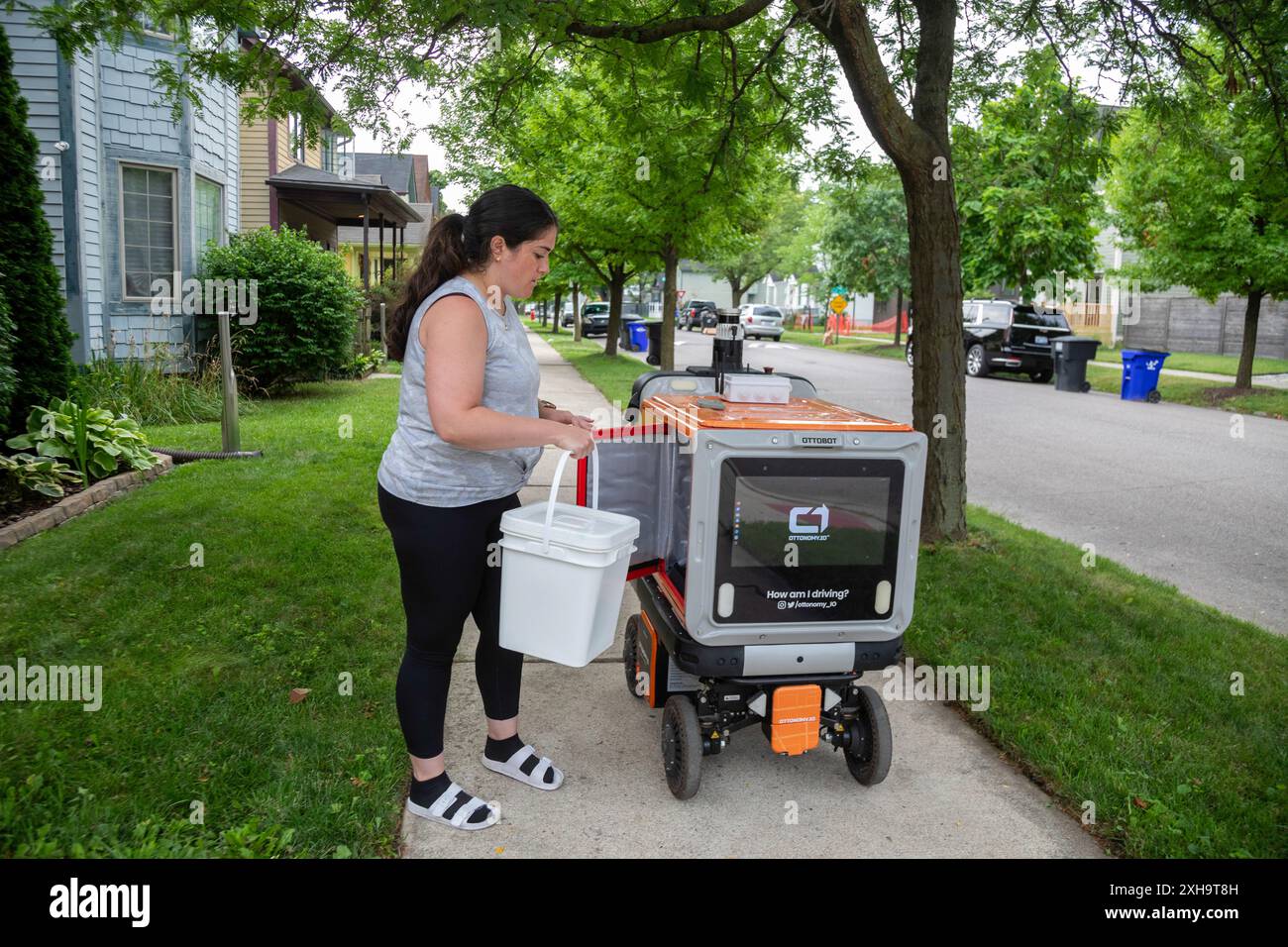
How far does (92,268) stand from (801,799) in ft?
37.6

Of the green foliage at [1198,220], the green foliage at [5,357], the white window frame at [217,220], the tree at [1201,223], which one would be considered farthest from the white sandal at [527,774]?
the tree at [1201,223]

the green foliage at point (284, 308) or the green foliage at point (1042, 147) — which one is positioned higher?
the green foliage at point (1042, 147)

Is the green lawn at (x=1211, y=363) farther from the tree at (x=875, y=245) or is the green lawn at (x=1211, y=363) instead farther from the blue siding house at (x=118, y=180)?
the blue siding house at (x=118, y=180)

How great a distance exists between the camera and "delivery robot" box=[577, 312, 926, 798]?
Result: 314cm

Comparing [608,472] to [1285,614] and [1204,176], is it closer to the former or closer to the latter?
[1285,614]

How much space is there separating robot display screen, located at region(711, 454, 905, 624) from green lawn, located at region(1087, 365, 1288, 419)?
15.3m

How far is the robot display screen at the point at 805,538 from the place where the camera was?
3.16 meters

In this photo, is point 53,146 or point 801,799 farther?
point 53,146

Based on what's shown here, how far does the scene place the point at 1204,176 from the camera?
1609 centimetres

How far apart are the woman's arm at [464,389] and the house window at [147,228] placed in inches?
452
